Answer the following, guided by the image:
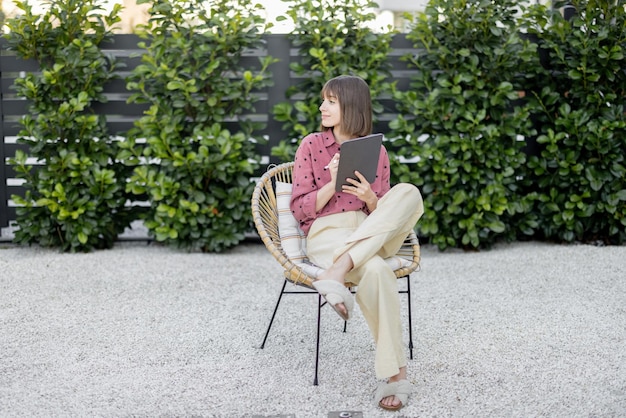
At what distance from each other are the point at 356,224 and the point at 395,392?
2.20ft

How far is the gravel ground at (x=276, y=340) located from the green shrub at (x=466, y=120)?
323mm

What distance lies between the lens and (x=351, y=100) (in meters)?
2.76

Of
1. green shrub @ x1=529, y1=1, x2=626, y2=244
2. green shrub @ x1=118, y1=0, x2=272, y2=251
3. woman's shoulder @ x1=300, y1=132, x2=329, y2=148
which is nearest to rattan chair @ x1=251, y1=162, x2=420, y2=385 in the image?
woman's shoulder @ x1=300, y1=132, x2=329, y2=148

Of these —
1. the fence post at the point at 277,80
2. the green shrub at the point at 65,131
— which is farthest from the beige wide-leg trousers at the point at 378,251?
the green shrub at the point at 65,131

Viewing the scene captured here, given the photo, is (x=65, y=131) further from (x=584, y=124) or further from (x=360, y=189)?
(x=584, y=124)

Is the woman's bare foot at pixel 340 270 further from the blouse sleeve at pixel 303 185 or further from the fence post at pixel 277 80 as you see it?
the fence post at pixel 277 80

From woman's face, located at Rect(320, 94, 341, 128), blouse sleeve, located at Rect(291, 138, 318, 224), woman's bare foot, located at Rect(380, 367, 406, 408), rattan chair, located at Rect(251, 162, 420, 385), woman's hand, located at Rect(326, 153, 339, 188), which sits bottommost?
woman's bare foot, located at Rect(380, 367, 406, 408)

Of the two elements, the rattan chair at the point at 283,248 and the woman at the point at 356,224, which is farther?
the rattan chair at the point at 283,248

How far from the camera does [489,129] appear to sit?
15.2 feet

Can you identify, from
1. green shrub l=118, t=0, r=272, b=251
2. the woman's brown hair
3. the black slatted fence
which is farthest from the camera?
the black slatted fence

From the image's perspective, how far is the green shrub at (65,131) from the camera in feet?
15.3

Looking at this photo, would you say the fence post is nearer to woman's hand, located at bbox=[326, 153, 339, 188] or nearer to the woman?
the woman

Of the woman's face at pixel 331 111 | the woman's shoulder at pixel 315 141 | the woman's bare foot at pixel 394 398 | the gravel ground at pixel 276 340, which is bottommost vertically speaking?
the gravel ground at pixel 276 340

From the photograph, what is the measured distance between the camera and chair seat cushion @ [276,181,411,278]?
9.13ft
